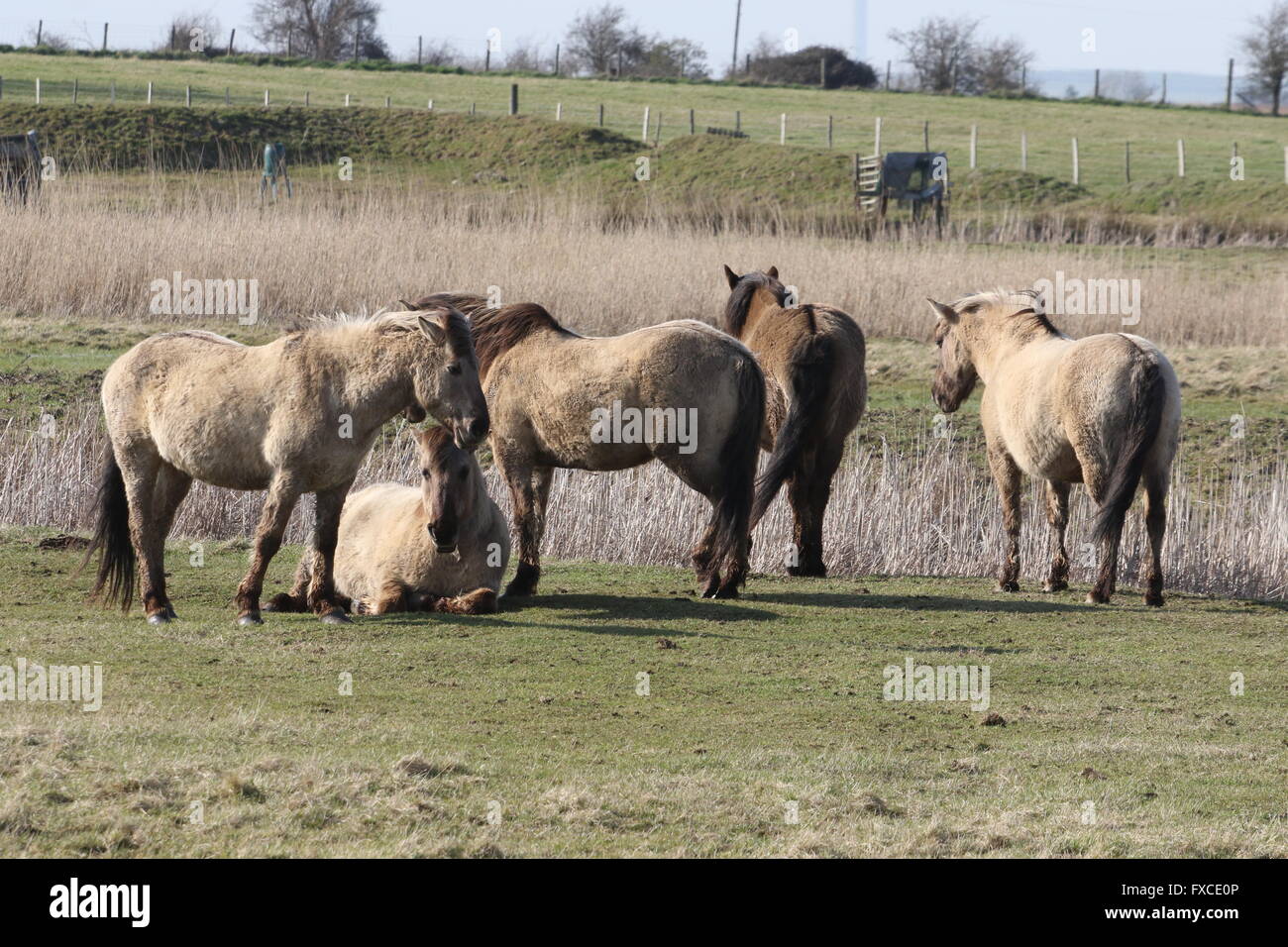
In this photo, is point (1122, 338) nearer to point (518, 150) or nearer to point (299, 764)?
point (299, 764)

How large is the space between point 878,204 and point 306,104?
26.1m

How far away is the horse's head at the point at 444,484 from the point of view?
9641 millimetres

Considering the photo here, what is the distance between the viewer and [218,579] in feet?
36.9

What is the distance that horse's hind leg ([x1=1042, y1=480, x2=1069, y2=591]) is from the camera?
12531 mm

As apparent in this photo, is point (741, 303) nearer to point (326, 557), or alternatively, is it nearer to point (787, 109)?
point (326, 557)

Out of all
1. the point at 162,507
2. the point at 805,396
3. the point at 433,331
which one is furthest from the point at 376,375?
the point at 805,396

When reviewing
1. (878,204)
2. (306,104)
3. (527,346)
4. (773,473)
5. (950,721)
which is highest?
(306,104)

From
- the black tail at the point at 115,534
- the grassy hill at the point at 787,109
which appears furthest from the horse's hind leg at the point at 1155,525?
the grassy hill at the point at 787,109

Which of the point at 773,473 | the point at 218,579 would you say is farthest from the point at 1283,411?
the point at 218,579

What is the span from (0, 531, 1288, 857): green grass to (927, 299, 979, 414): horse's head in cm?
281

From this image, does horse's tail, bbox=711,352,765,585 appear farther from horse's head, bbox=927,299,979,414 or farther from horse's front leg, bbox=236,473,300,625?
horse's head, bbox=927,299,979,414

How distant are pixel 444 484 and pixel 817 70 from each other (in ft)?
288

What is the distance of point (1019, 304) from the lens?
13094mm

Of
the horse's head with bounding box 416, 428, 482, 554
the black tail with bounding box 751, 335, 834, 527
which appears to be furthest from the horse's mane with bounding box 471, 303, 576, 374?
the black tail with bounding box 751, 335, 834, 527
